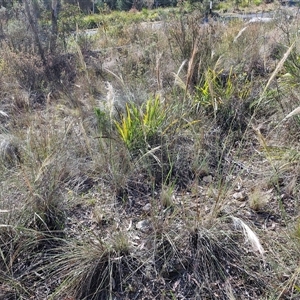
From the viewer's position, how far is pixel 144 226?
2289 mm

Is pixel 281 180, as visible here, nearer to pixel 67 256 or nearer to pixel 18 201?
pixel 67 256

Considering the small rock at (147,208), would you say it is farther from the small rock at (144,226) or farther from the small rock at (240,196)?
the small rock at (240,196)

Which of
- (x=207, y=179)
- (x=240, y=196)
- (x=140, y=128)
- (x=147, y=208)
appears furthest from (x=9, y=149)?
(x=240, y=196)

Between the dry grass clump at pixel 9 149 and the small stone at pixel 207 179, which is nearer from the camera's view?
the small stone at pixel 207 179

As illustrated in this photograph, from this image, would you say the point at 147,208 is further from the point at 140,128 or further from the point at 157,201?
the point at 140,128

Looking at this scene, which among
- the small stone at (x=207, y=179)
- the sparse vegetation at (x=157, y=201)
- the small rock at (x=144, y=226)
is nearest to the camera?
the sparse vegetation at (x=157, y=201)

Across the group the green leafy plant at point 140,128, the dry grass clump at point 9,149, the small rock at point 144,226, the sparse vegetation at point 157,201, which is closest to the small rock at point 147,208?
the sparse vegetation at point 157,201

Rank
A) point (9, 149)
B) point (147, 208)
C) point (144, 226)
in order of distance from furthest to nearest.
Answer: point (9, 149) → point (147, 208) → point (144, 226)

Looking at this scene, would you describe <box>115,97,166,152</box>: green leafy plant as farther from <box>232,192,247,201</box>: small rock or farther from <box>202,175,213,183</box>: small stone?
<box>232,192,247,201</box>: small rock

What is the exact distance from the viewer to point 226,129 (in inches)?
135

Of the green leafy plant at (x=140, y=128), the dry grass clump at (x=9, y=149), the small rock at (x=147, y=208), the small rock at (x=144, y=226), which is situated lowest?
the small rock at (x=147, y=208)

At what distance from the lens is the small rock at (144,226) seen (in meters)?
2.25

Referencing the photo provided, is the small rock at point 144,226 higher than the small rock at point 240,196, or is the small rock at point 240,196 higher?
the small rock at point 240,196

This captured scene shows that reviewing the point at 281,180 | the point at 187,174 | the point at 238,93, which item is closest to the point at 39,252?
the point at 187,174
